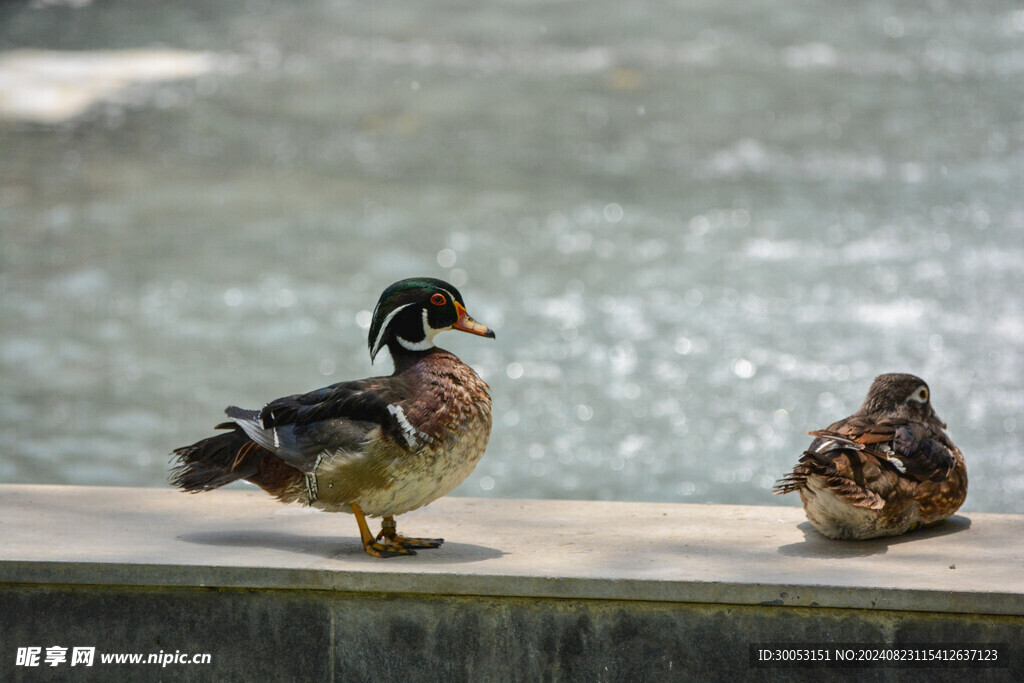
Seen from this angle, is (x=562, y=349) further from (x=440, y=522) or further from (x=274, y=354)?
(x=440, y=522)

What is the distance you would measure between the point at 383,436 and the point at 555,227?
8849 mm

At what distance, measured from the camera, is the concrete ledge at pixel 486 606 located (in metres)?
3.25

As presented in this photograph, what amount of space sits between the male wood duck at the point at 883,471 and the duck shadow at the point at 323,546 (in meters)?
0.91

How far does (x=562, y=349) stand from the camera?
10203 millimetres

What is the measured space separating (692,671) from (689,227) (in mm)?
9113

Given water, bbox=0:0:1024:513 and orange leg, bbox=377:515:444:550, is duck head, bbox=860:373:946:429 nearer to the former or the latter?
orange leg, bbox=377:515:444:550

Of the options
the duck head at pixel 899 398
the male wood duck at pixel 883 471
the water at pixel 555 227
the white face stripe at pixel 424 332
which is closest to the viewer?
the male wood duck at pixel 883 471

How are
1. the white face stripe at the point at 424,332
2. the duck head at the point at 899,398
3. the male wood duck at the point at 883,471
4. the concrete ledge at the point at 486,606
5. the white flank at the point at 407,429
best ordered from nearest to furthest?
1. the concrete ledge at the point at 486,606
2. the white flank at the point at 407,429
3. the male wood duck at the point at 883,471
4. the white face stripe at the point at 424,332
5. the duck head at the point at 899,398

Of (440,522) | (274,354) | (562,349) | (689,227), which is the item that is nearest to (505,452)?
(562,349)

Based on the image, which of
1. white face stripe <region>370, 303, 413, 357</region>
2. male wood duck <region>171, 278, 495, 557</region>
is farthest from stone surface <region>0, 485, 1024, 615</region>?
white face stripe <region>370, 303, 413, 357</region>

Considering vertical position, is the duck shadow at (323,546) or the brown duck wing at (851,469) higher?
the brown duck wing at (851,469)

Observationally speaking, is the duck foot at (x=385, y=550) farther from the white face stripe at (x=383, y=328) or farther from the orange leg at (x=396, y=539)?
the white face stripe at (x=383, y=328)

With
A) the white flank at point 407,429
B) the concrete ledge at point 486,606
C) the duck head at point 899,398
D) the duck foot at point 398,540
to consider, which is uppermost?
the duck head at point 899,398

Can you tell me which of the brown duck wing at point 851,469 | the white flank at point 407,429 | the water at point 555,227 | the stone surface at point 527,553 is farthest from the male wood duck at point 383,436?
the water at point 555,227
